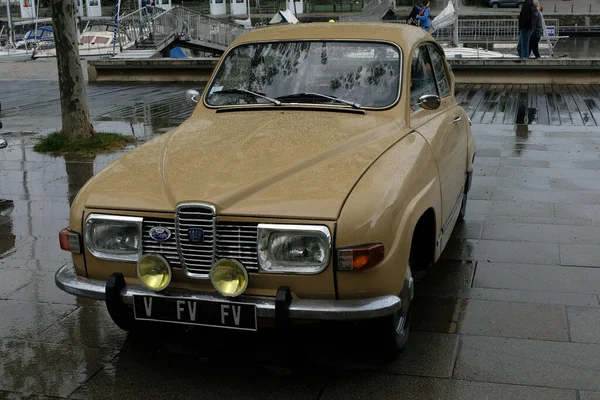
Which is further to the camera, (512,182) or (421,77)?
(512,182)

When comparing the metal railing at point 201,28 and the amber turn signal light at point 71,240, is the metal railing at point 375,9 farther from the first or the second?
the amber turn signal light at point 71,240

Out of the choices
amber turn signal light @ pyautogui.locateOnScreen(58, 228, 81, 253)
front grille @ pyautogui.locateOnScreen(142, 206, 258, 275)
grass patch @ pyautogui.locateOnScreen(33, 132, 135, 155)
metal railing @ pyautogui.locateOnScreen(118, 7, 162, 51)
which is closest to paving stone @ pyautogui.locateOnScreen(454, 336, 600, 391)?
front grille @ pyautogui.locateOnScreen(142, 206, 258, 275)

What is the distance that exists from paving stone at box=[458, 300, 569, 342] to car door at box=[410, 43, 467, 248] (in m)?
0.54

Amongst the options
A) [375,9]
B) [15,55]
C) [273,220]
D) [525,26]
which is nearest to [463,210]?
[273,220]

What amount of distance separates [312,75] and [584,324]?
254cm

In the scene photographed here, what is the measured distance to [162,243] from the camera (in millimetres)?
4117

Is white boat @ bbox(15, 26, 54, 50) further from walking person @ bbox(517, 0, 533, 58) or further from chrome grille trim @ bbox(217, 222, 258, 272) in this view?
chrome grille trim @ bbox(217, 222, 258, 272)

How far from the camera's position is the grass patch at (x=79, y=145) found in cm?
1092

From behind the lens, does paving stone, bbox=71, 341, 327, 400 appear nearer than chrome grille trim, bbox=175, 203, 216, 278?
No

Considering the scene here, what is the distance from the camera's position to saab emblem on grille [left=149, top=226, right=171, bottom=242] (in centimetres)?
408

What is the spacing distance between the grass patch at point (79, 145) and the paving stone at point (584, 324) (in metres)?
7.51

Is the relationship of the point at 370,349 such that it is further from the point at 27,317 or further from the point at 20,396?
the point at 27,317

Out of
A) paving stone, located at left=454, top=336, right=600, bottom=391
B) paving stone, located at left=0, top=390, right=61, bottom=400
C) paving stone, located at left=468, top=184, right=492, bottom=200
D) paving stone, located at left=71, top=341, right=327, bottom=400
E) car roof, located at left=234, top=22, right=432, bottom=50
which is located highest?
car roof, located at left=234, top=22, right=432, bottom=50

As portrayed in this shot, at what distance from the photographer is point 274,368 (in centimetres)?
439
